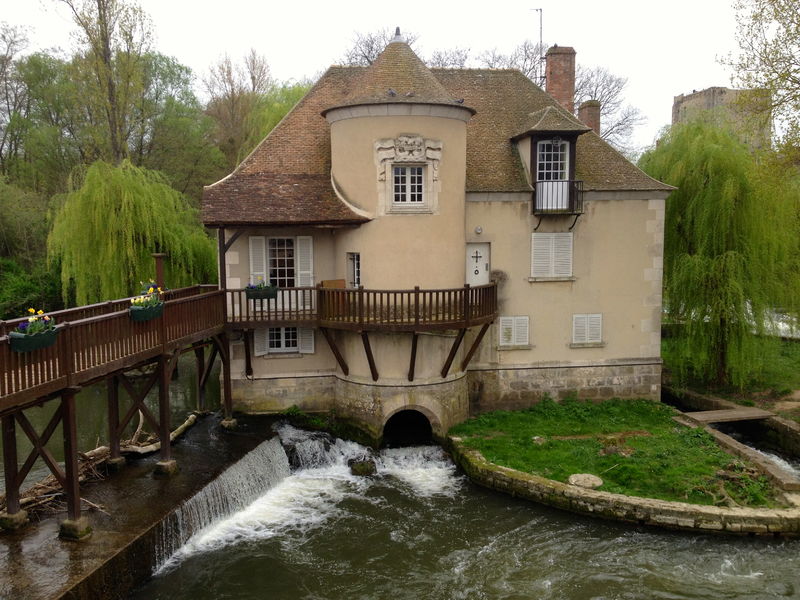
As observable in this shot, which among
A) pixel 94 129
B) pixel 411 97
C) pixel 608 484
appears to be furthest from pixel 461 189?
pixel 94 129

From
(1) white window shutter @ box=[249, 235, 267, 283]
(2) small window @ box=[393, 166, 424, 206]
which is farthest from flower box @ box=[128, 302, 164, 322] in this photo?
(2) small window @ box=[393, 166, 424, 206]

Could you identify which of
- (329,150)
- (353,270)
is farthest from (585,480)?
(329,150)

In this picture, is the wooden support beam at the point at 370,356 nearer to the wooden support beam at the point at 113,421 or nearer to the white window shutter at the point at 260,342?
the white window shutter at the point at 260,342

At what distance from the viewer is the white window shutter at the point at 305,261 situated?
16.7 metres

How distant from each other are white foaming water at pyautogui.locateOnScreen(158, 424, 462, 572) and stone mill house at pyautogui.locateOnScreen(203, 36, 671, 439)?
0.95m

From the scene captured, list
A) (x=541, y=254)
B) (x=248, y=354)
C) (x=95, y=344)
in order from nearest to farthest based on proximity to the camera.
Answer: (x=95, y=344) < (x=248, y=354) < (x=541, y=254)

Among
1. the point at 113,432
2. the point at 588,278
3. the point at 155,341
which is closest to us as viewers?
the point at 155,341

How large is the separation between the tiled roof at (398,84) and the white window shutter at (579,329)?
659 cm

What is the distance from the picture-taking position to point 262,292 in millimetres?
15445

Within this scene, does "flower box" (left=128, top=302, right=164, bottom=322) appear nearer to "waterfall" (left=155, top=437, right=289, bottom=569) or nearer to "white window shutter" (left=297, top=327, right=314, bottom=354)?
"waterfall" (left=155, top=437, right=289, bottom=569)

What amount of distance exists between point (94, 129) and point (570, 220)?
1683 centimetres

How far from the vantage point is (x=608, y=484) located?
13.1m

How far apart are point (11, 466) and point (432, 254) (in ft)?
31.4

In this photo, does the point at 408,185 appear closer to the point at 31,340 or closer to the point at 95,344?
the point at 95,344
